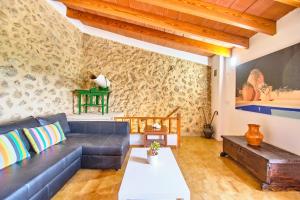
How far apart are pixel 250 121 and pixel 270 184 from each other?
1.62 m

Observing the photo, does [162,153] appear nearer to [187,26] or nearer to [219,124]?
[187,26]

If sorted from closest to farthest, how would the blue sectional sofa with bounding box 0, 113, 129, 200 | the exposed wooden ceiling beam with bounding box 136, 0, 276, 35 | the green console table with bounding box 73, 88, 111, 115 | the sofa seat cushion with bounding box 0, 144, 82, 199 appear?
the sofa seat cushion with bounding box 0, 144, 82, 199 < the blue sectional sofa with bounding box 0, 113, 129, 200 < the exposed wooden ceiling beam with bounding box 136, 0, 276, 35 < the green console table with bounding box 73, 88, 111, 115

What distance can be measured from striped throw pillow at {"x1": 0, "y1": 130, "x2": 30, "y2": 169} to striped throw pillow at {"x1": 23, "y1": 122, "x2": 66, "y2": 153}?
0.66 ft

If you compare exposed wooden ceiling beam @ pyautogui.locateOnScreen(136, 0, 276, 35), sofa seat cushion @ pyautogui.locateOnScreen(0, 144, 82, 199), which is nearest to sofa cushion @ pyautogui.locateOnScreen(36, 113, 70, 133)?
sofa seat cushion @ pyautogui.locateOnScreen(0, 144, 82, 199)

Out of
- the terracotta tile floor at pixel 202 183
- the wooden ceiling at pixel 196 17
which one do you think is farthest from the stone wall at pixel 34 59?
the terracotta tile floor at pixel 202 183

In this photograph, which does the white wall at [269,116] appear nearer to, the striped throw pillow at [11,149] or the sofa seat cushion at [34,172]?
the sofa seat cushion at [34,172]

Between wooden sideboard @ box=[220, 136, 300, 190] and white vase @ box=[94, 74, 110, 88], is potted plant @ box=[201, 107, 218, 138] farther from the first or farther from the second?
white vase @ box=[94, 74, 110, 88]

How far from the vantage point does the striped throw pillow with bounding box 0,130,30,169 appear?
6.92ft

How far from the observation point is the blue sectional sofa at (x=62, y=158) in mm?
1817

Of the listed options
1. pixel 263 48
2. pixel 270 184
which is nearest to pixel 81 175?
pixel 270 184

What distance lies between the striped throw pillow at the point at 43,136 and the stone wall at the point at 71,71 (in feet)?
2.13

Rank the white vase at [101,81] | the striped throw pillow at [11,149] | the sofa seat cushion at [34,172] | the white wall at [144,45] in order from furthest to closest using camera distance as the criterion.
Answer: the white wall at [144,45] → the white vase at [101,81] → the striped throw pillow at [11,149] → the sofa seat cushion at [34,172]

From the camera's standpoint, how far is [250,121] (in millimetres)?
4016

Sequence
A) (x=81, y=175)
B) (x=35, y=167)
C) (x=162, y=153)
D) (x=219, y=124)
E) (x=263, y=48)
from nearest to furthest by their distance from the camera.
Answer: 1. (x=35, y=167)
2. (x=162, y=153)
3. (x=81, y=175)
4. (x=263, y=48)
5. (x=219, y=124)
